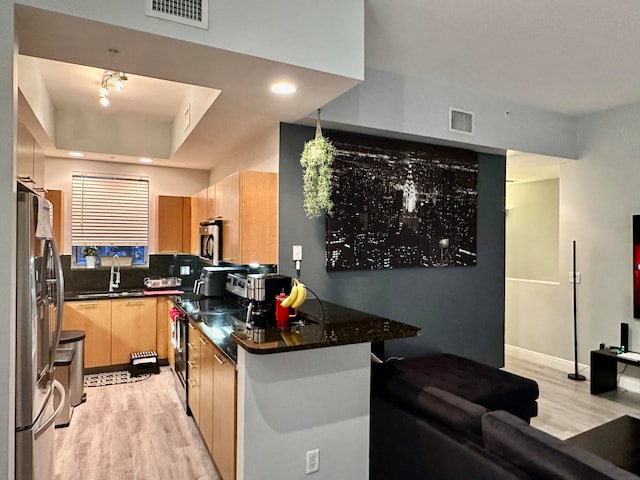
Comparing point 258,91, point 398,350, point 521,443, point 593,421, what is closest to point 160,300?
point 398,350

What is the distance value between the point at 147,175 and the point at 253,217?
286 centimetres

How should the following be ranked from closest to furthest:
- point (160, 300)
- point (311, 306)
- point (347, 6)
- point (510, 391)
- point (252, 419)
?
point (252, 419), point (347, 6), point (510, 391), point (311, 306), point (160, 300)

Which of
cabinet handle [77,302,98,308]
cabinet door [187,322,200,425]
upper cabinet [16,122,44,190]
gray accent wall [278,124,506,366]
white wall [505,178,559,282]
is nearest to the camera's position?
upper cabinet [16,122,44,190]

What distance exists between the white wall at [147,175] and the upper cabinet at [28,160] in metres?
2.85

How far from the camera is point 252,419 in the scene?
2.14 meters

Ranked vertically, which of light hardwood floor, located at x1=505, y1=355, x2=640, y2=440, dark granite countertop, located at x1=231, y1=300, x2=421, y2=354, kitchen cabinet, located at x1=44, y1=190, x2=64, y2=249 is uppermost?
kitchen cabinet, located at x1=44, y1=190, x2=64, y2=249

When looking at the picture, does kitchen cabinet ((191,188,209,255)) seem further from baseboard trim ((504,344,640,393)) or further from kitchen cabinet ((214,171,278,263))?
baseboard trim ((504,344,640,393))

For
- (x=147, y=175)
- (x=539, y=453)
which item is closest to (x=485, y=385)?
(x=539, y=453)

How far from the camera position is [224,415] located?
96.1 inches

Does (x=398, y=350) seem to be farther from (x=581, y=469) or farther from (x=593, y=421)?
(x=581, y=469)

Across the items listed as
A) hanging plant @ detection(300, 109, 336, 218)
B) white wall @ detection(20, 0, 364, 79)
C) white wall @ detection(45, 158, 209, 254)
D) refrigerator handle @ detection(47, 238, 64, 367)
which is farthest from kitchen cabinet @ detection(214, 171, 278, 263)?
white wall @ detection(45, 158, 209, 254)

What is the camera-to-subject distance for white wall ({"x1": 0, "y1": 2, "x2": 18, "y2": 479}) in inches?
67.7

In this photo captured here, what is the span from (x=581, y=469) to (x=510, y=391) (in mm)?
1733

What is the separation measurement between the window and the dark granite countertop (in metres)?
3.32
